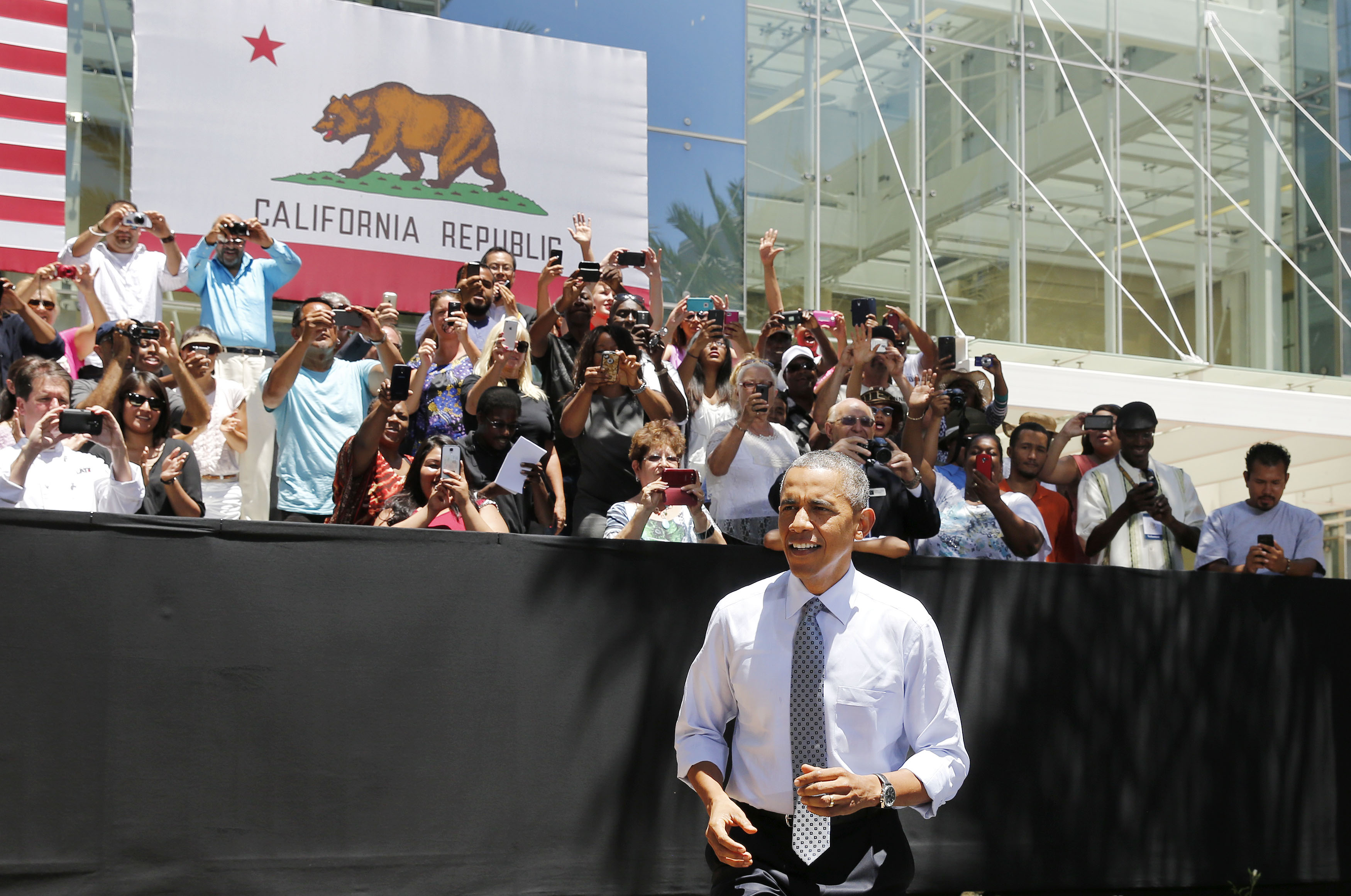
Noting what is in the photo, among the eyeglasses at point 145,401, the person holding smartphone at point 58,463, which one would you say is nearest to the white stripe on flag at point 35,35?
the eyeglasses at point 145,401

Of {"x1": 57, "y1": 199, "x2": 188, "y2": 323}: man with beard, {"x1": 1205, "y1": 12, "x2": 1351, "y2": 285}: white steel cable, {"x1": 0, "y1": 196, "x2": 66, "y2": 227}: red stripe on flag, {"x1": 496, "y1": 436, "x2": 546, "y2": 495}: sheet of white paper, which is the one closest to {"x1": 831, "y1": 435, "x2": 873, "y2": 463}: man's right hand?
{"x1": 496, "y1": 436, "x2": 546, "y2": 495}: sheet of white paper

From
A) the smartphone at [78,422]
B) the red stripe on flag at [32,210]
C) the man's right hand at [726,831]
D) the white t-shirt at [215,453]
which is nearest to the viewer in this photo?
the man's right hand at [726,831]

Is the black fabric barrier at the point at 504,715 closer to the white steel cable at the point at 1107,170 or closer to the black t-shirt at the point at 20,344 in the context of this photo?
the black t-shirt at the point at 20,344

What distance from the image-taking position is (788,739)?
11.9 ft

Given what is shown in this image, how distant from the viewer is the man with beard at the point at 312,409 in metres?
7.02

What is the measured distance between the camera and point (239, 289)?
846 centimetres

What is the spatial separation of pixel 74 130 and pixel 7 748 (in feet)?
23.2

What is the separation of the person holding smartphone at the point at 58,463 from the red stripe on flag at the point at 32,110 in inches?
189

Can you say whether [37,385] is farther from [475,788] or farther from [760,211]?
[760,211]

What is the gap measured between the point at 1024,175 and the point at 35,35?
27.9ft

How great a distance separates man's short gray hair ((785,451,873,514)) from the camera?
3.68 m

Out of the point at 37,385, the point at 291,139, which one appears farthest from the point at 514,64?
the point at 37,385

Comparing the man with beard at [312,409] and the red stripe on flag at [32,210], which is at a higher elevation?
the red stripe on flag at [32,210]

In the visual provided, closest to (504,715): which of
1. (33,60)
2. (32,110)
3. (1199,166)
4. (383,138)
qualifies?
(383,138)
